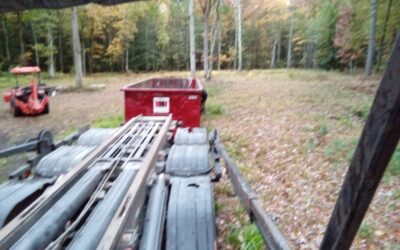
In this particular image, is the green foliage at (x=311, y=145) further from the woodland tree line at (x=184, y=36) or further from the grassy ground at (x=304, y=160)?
the woodland tree line at (x=184, y=36)

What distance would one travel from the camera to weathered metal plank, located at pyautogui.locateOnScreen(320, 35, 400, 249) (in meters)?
1.33

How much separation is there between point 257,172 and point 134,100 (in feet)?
10.8

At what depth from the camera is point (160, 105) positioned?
8.00 meters

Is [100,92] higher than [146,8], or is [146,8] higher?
[146,8]

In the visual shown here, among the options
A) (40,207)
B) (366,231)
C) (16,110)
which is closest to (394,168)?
(366,231)

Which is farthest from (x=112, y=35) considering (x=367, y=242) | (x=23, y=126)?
(x=367, y=242)

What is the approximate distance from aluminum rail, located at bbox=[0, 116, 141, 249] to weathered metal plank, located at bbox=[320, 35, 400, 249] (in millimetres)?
2305

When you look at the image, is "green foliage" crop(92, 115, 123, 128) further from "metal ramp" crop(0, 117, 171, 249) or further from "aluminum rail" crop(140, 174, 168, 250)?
"aluminum rail" crop(140, 174, 168, 250)

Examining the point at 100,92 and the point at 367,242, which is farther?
the point at 100,92

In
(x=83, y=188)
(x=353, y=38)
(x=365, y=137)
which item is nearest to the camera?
(x=365, y=137)

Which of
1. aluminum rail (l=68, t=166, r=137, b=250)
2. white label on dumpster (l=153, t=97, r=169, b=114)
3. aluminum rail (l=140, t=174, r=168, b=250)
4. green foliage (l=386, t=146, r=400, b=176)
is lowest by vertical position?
green foliage (l=386, t=146, r=400, b=176)

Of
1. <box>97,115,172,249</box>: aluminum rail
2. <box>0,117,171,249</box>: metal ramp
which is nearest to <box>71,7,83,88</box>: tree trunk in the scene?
<box>0,117,171,249</box>: metal ramp

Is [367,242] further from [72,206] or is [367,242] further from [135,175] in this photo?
[72,206]

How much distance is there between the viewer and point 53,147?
534 cm
